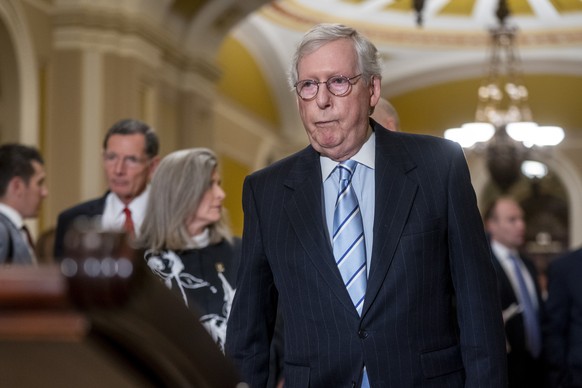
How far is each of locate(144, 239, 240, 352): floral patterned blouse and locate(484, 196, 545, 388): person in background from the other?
2.43 m

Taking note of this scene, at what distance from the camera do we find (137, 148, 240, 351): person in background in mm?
3367

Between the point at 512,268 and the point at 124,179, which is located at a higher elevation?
the point at 124,179

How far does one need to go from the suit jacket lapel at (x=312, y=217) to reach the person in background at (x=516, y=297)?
3198 mm

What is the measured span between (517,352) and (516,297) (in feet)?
1.06

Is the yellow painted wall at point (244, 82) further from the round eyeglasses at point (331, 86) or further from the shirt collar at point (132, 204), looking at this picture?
the round eyeglasses at point (331, 86)

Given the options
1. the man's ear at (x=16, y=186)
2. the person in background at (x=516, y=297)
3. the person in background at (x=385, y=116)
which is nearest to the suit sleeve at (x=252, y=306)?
the person in background at (x=385, y=116)

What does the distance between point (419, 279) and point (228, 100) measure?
42.0 ft

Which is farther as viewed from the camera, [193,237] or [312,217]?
[193,237]

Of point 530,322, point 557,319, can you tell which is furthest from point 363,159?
point 530,322

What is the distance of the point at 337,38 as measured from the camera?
2.39m

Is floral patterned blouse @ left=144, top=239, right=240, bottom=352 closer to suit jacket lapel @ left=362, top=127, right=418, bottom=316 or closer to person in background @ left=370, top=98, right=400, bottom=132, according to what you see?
person in background @ left=370, top=98, right=400, bottom=132

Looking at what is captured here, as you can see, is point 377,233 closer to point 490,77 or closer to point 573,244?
point 490,77

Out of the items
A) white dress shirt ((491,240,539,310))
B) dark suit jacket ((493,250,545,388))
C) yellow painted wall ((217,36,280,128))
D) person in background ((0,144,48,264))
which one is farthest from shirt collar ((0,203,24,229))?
yellow painted wall ((217,36,280,128))

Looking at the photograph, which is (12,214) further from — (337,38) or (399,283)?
(399,283)
